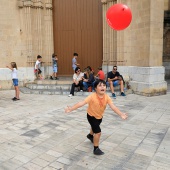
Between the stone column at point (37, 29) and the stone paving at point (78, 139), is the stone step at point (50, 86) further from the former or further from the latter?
the stone paving at point (78, 139)

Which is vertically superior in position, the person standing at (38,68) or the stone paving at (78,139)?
the person standing at (38,68)

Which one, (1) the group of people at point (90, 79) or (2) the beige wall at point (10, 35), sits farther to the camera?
(2) the beige wall at point (10, 35)

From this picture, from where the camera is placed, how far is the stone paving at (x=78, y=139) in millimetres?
3355

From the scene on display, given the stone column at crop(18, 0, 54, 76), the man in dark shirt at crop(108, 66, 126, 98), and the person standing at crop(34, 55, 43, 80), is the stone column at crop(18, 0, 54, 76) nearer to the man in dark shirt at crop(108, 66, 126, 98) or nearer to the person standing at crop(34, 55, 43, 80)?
the person standing at crop(34, 55, 43, 80)

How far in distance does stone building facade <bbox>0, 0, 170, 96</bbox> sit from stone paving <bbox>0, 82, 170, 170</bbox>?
1.95 m

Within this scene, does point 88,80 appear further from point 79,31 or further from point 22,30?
point 22,30

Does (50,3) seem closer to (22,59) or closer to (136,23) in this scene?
(22,59)

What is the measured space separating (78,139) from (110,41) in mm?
6465

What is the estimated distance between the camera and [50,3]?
1074 cm

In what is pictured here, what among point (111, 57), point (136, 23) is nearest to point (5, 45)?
point (111, 57)

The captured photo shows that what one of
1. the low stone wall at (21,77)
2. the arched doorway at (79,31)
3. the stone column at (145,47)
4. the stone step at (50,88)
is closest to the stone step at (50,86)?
the stone step at (50,88)

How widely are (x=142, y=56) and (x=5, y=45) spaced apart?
245 inches

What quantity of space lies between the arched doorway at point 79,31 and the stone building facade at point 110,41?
476 millimetres

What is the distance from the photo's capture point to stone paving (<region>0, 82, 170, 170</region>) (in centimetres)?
336
